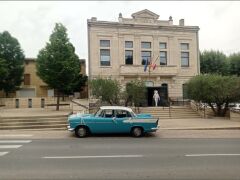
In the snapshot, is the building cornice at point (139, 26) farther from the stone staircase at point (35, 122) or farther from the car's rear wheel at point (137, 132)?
the car's rear wheel at point (137, 132)

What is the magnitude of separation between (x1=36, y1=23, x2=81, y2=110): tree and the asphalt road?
15107 mm

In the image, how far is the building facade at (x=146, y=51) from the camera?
1471 inches

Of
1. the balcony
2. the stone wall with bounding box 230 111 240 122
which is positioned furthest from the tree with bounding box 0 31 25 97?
the stone wall with bounding box 230 111 240 122

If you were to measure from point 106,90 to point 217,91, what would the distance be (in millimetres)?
9242

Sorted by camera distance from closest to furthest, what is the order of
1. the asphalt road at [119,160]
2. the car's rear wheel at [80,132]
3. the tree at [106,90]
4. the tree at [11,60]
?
1. the asphalt road at [119,160]
2. the car's rear wheel at [80,132]
3. the tree at [106,90]
4. the tree at [11,60]

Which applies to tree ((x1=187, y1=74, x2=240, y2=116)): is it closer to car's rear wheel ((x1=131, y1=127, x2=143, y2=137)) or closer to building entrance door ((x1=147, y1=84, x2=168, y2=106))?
building entrance door ((x1=147, y1=84, x2=168, y2=106))

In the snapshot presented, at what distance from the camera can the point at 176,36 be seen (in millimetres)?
39781

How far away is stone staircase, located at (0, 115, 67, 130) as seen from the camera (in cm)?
2020

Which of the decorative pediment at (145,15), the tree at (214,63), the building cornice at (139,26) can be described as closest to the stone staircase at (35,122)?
the building cornice at (139,26)

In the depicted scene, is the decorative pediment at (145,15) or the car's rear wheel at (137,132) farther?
the decorative pediment at (145,15)

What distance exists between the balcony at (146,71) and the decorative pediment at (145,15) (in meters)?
6.00

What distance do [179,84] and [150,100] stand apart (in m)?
4.00

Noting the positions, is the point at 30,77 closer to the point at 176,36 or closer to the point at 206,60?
the point at 176,36

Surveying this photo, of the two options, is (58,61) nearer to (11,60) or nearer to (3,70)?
(3,70)
